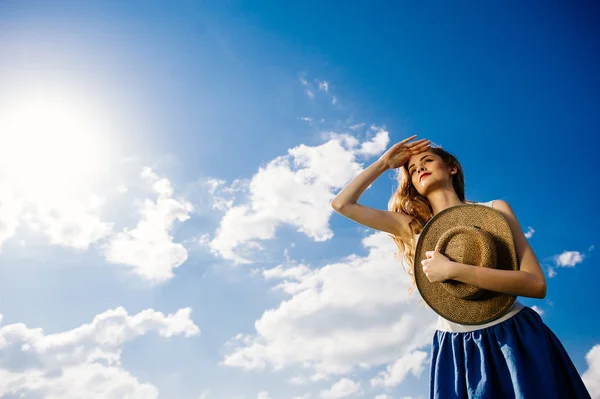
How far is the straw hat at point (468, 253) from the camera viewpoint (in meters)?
2.96

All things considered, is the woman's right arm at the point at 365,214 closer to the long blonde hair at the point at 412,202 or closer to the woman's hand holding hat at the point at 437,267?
the long blonde hair at the point at 412,202

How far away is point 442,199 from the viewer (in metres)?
3.75

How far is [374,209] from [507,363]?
1.57m

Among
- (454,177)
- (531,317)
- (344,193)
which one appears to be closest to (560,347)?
(531,317)

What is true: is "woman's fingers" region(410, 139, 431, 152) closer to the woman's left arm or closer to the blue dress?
the woman's left arm

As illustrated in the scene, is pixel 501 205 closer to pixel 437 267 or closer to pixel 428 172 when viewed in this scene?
pixel 428 172

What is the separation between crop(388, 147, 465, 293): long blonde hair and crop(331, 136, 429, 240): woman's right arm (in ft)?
0.26

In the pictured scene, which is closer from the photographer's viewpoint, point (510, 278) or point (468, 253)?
point (510, 278)

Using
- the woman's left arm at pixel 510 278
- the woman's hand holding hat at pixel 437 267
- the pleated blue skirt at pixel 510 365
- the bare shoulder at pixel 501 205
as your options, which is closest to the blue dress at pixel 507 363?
the pleated blue skirt at pixel 510 365

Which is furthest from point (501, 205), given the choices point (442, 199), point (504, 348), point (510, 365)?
point (510, 365)

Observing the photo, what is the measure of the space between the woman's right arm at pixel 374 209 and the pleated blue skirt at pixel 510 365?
1068 mm

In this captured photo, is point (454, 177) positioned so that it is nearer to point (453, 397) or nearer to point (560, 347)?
point (560, 347)

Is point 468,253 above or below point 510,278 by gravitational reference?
above

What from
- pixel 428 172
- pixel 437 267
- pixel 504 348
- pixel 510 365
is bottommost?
pixel 510 365
